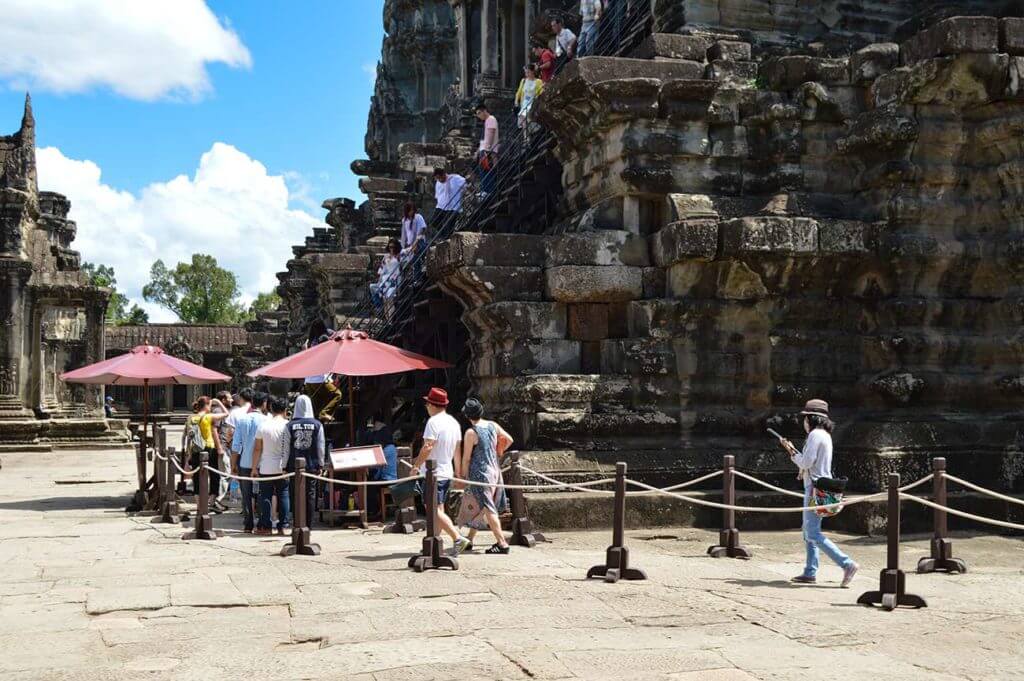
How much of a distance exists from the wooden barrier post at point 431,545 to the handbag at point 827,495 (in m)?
2.84

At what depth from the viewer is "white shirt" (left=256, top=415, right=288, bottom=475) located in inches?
503

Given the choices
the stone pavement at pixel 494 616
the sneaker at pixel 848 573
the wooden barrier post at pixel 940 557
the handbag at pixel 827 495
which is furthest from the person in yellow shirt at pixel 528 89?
the sneaker at pixel 848 573

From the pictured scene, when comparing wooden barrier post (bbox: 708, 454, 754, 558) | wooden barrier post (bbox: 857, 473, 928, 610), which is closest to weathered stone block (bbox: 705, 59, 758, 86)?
wooden barrier post (bbox: 708, 454, 754, 558)

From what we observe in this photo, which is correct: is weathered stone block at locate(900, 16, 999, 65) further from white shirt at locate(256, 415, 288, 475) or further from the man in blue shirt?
the man in blue shirt

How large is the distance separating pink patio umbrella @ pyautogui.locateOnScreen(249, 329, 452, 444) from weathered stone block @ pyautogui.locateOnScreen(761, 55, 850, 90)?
196 inches

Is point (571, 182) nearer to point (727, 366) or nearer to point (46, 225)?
point (727, 366)

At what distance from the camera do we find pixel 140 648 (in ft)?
23.1

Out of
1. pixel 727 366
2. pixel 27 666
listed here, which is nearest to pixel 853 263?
pixel 727 366

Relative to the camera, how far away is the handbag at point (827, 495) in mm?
8992

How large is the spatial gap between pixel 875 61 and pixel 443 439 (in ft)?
20.4

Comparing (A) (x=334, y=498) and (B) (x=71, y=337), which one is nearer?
(A) (x=334, y=498)

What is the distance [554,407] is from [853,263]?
135 inches

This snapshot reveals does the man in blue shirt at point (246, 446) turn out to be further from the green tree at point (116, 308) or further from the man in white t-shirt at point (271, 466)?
the green tree at point (116, 308)

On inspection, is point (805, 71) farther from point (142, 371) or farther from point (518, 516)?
point (142, 371)
